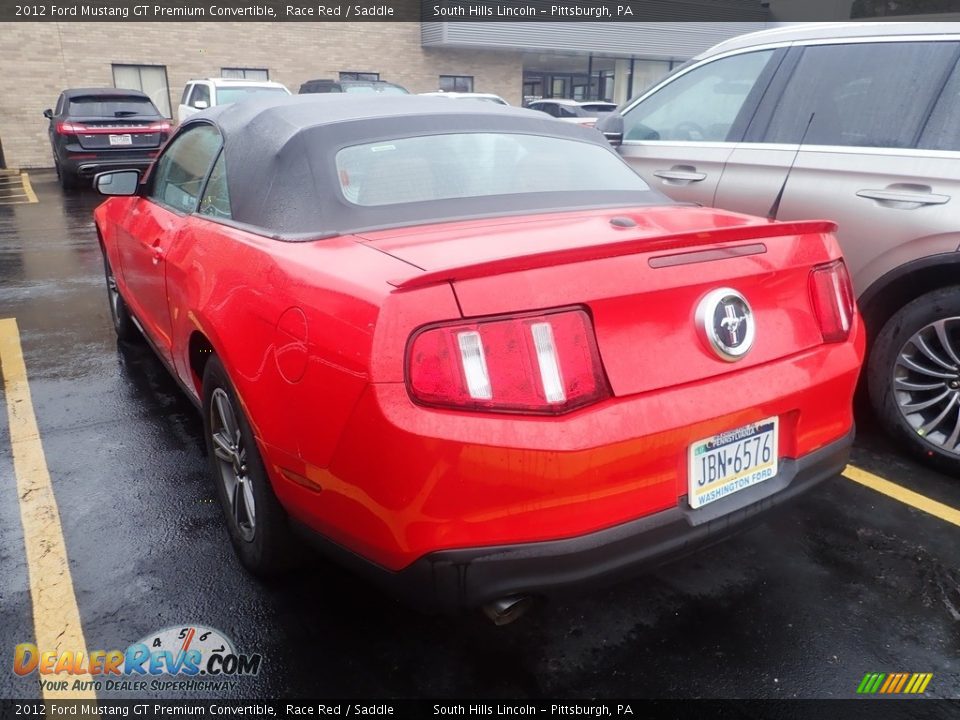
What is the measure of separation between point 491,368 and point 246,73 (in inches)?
886

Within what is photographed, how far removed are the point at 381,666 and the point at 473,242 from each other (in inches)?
50.6

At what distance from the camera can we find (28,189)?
14508mm

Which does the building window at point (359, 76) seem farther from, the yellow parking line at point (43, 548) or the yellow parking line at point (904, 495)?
the yellow parking line at point (904, 495)

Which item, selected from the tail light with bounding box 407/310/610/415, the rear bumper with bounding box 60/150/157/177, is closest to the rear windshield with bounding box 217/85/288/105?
the rear bumper with bounding box 60/150/157/177

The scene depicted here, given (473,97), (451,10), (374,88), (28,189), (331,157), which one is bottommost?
(28,189)

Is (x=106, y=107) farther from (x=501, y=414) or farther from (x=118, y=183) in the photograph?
(x=501, y=414)

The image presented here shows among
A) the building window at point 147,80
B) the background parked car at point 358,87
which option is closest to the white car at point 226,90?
the background parked car at point 358,87

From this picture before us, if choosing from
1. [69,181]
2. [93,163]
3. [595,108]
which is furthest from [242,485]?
[595,108]

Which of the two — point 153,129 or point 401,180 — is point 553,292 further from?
point 153,129

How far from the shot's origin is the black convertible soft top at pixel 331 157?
2533mm

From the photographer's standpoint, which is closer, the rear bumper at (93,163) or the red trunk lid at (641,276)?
the red trunk lid at (641,276)

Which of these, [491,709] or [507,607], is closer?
[507,607]

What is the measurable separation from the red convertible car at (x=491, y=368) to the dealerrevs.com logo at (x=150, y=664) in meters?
0.31

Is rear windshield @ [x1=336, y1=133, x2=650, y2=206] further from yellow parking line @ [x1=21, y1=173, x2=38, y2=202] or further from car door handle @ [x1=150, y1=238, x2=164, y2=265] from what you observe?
yellow parking line @ [x1=21, y1=173, x2=38, y2=202]
